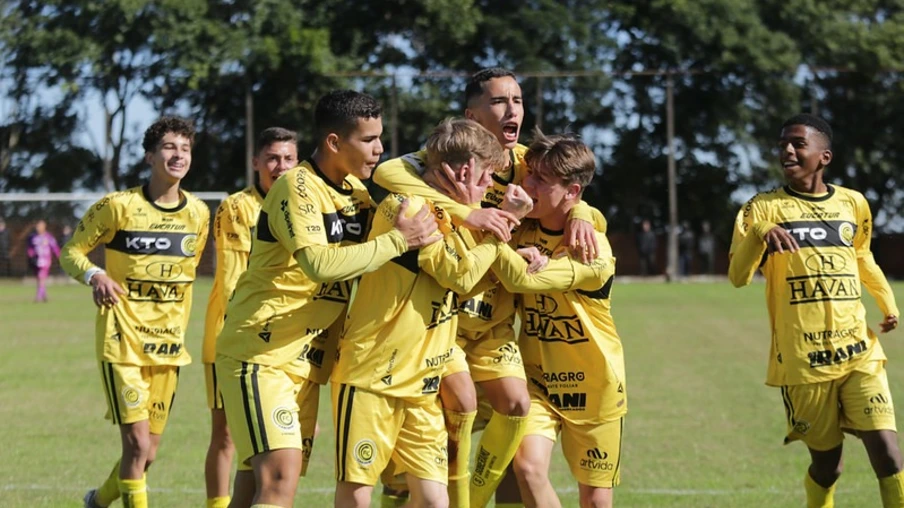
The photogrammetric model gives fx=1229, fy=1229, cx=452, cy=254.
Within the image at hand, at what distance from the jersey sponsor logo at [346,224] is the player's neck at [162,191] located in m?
2.32

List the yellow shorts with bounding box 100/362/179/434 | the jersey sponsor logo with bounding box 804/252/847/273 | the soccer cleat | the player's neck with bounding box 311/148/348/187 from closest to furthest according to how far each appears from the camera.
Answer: the player's neck with bounding box 311/148/348/187
the jersey sponsor logo with bounding box 804/252/847/273
the yellow shorts with bounding box 100/362/179/434
the soccer cleat

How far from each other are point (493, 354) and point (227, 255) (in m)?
2.35

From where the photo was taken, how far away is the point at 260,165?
785cm

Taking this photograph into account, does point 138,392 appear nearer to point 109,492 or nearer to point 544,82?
point 109,492

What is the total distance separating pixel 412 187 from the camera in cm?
560

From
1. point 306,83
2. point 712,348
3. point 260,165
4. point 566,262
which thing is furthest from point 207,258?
point 566,262

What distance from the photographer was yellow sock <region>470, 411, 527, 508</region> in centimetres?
598

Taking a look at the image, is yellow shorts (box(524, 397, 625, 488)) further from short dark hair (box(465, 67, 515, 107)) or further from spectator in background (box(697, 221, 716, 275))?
spectator in background (box(697, 221, 716, 275))

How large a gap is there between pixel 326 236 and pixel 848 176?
4221cm

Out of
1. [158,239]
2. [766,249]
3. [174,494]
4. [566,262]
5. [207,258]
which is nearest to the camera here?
[566,262]

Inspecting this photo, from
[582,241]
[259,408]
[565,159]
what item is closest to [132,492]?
[259,408]

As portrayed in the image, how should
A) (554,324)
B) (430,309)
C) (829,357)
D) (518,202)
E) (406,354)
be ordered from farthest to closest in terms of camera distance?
(829,357)
(554,324)
(518,202)
(430,309)
(406,354)

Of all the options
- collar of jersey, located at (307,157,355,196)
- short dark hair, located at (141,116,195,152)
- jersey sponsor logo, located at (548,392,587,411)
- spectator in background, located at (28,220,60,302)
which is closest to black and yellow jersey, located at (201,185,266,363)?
short dark hair, located at (141,116,195,152)

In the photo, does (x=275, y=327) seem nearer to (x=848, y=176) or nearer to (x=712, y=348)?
(x=712, y=348)
